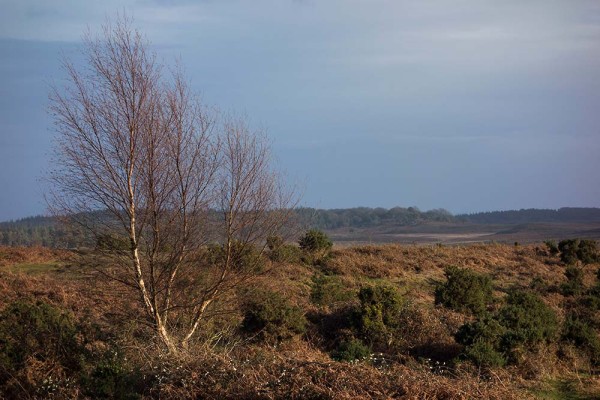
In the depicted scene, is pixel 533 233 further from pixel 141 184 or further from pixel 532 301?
pixel 141 184

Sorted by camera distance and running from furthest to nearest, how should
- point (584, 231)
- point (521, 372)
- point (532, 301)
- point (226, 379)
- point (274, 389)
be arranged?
point (584, 231) → point (532, 301) → point (521, 372) → point (226, 379) → point (274, 389)

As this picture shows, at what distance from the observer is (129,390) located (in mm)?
8250

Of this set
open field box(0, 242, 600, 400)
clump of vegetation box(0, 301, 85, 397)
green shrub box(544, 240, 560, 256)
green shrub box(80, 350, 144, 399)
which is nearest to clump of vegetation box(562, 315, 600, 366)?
open field box(0, 242, 600, 400)

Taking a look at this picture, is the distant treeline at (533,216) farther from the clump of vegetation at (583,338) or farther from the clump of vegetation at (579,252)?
the clump of vegetation at (583,338)

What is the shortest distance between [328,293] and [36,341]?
10.1 m

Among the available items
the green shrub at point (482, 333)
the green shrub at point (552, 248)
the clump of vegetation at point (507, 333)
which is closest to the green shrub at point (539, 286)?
the clump of vegetation at point (507, 333)

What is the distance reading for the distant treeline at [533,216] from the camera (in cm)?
9956

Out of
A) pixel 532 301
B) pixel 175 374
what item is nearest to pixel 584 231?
pixel 532 301

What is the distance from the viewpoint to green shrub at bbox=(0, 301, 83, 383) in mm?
9977

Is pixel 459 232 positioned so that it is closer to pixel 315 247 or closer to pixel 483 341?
pixel 315 247

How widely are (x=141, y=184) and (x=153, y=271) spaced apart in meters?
1.39

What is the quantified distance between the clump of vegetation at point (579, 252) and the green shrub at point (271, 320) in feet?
65.9

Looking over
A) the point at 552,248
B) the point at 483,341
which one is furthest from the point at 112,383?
the point at 552,248

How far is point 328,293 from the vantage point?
18.9 m
